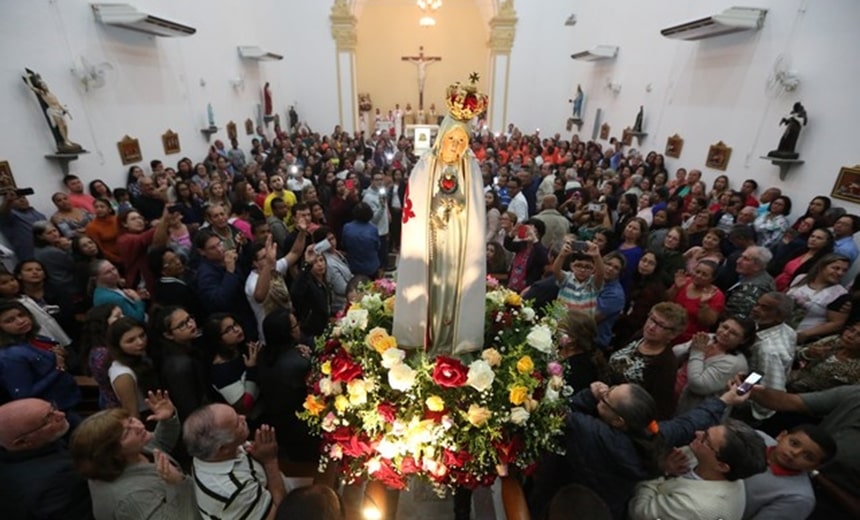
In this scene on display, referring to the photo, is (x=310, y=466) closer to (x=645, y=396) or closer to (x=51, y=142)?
(x=645, y=396)

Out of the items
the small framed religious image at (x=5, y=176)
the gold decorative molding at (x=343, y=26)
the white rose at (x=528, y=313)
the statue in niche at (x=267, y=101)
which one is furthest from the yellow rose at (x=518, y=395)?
the gold decorative molding at (x=343, y=26)

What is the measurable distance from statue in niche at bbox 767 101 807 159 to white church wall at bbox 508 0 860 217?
0.47ft

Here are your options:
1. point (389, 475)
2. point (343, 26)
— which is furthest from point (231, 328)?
point (343, 26)

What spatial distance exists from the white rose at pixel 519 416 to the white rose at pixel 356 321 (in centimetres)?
98

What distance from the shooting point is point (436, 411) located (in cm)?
219

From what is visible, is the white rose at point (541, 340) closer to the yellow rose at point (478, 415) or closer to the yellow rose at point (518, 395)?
the yellow rose at point (518, 395)

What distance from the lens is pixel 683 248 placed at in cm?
470

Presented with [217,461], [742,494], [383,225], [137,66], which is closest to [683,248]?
[742,494]

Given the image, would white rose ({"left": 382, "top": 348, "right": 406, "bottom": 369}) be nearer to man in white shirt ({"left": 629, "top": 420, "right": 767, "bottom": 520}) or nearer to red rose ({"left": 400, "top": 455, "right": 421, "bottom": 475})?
red rose ({"left": 400, "top": 455, "right": 421, "bottom": 475})

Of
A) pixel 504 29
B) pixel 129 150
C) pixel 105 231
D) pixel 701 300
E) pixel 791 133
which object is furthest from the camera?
pixel 504 29

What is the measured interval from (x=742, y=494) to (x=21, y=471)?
10.7 ft

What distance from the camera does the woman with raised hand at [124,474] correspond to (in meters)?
1.83

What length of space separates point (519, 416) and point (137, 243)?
14.2 ft

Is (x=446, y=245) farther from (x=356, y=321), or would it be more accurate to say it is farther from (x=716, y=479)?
(x=716, y=479)
